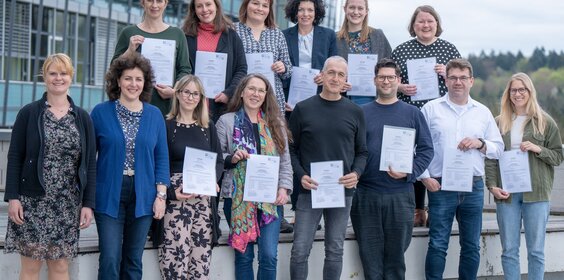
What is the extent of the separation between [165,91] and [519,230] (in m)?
3.19

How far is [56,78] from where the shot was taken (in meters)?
6.09

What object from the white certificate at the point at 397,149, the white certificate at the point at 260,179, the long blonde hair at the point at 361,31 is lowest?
the white certificate at the point at 260,179

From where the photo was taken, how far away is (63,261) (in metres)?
6.24

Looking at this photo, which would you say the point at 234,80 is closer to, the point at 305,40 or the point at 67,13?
the point at 305,40

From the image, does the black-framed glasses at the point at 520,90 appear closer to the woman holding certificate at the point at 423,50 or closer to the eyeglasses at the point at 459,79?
the eyeglasses at the point at 459,79

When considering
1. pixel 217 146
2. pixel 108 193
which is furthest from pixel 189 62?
pixel 108 193

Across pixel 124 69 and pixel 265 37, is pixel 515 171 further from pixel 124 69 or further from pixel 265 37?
pixel 124 69

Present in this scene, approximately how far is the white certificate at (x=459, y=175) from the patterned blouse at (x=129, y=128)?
2684mm

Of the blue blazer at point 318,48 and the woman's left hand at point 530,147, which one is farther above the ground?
the blue blazer at point 318,48

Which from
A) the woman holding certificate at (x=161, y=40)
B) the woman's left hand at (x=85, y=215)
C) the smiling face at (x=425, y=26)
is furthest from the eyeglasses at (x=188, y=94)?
the smiling face at (x=425, y=26)

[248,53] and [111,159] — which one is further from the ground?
[248,53]

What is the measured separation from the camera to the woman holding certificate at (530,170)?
7.78m

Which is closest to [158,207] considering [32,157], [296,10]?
[32,157]

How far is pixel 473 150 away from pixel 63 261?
3.51 m
